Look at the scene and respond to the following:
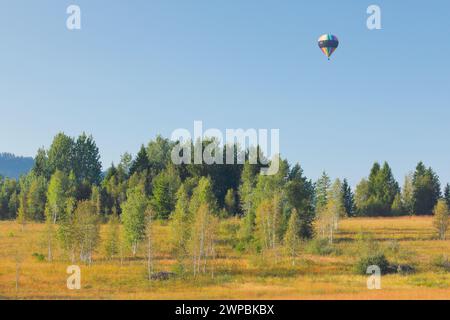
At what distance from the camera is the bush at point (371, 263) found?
49375 mm

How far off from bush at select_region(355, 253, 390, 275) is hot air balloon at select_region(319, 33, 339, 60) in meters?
42.9

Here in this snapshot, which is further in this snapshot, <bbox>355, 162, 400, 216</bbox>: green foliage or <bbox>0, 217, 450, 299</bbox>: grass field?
<bbox>355, 162, 400, 216</bbox>: green foliage

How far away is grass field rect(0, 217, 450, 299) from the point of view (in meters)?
37.5

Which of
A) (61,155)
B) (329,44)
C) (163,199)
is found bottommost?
(163,199)

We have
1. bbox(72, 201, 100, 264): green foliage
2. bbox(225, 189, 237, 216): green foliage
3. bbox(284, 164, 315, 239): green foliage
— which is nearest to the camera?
bbox(72, 201, 100, 264): green foliage

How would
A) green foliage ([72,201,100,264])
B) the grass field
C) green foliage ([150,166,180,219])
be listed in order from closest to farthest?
the grass field < green foliage ([72,201,100,264]) < green foliage ([150,166,180,219])

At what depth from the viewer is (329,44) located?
82.8m

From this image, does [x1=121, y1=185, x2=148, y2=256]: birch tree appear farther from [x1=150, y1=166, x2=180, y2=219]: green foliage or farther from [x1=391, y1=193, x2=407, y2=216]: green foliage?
[x1=391, y1=193, x2=407, y2=216]: green foliage

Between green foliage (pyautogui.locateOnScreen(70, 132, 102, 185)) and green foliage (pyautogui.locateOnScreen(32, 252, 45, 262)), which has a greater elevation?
green foliage (pyautogui.locateOnScreen(70, 132, 102, 185))

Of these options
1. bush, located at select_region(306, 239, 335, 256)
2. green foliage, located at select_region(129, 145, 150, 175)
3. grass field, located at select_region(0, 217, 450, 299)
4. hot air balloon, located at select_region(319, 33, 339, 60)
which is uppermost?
hot air balloon, located at select_region(319, 33, 339, 60)

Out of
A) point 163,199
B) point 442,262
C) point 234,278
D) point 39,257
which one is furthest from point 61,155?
point 442,262

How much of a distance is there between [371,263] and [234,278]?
46.6 feet

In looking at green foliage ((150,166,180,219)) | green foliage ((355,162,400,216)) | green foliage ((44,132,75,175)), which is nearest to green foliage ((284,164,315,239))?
green foliage ((150,166,180,219))

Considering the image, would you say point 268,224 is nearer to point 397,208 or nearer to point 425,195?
point 397,208
